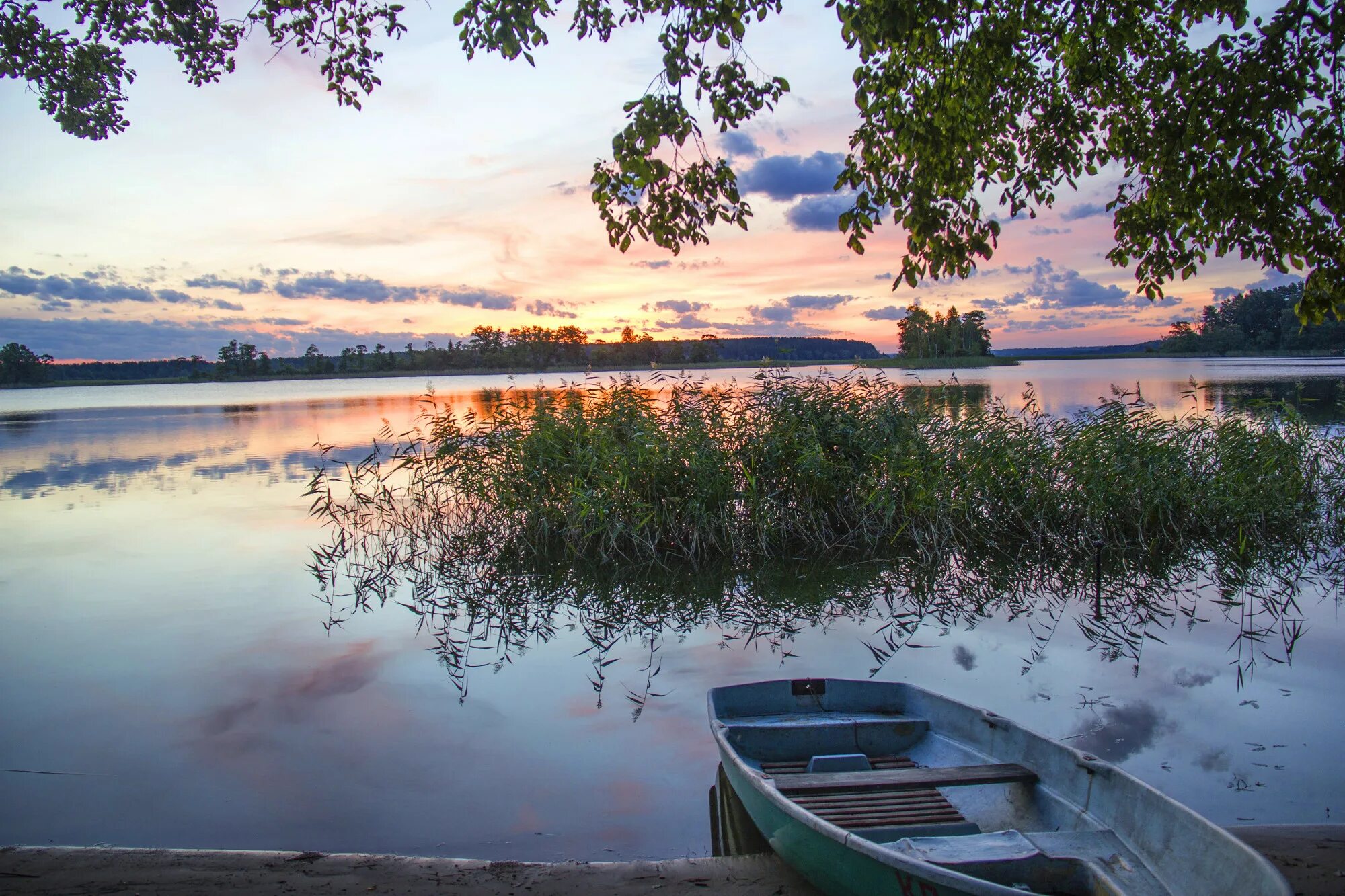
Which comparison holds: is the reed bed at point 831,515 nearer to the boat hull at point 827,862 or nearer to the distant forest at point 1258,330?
the boat hull at point 827,862

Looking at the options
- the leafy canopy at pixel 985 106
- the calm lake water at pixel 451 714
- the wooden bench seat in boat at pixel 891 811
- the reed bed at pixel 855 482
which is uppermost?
the leafy canopy at pixel 985 106

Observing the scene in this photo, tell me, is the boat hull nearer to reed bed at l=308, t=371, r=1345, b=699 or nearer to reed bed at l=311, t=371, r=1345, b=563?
reed bed at l=308, t=371, r=1345, b=699

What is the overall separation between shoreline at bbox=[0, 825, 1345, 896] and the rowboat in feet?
1.26

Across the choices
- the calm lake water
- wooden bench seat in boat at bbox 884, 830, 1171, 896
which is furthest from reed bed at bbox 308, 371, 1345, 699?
wooden bench seat in boat at bbox 884, 830, 1171, 896

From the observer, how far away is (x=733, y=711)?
16.9 feet

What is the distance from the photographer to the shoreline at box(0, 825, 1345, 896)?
3.73 metres

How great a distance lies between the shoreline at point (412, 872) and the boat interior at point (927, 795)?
0.53 metres

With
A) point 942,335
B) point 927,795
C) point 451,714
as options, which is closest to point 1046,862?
point 927,795

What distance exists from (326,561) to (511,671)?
577 cm

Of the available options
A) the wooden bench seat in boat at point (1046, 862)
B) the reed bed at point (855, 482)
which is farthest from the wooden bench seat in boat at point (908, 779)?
the reed bed at point (855, 482)

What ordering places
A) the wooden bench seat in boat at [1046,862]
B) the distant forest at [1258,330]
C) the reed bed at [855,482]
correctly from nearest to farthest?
the wooden bench seat in boat at [1046,862], the reed bed at [855,482], the distant forest at [1258,330]

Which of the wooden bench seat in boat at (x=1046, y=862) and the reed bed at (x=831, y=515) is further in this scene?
A: the reed bed at (x=831, y=515)

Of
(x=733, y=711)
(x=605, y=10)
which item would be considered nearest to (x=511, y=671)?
(x=733, y=711)

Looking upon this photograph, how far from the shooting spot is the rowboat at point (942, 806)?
3.08 meters
